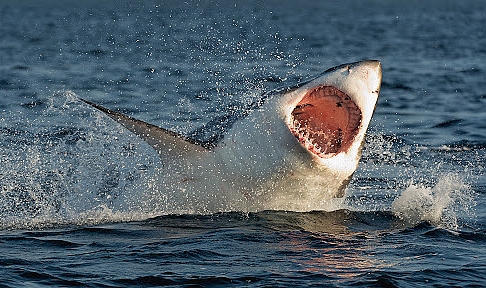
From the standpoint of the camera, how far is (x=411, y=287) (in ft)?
21.6

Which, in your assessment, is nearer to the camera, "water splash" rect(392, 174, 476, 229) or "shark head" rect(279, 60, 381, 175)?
"shark head" rect(279, 60, 381, 175)

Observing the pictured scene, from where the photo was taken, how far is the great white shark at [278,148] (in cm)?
712

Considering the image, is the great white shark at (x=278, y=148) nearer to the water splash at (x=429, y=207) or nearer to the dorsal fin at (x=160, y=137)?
the dorsal fin at (x=160, y=137)

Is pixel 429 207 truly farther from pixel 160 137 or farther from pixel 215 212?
pixel 160 137

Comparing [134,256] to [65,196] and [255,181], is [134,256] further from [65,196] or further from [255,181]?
[65,196]

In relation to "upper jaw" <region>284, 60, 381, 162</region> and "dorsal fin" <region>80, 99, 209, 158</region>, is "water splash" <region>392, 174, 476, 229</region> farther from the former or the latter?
"dorsal fin" <region>80, 99, 209, 158</region>

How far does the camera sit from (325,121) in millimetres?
7301

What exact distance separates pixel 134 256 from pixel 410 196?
10.6 feet

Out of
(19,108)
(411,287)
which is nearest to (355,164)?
(411,287)

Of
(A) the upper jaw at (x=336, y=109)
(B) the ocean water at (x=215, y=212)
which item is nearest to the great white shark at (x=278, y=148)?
(A) the upper jaw at (x=336, y=109)

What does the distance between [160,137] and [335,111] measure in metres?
1.43

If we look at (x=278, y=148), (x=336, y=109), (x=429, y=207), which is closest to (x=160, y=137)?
(x=278, y=148)

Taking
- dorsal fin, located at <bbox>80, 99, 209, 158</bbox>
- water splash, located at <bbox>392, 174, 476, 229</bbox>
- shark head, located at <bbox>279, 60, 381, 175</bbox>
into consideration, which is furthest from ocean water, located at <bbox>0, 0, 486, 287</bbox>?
shark head, located at <bbox>279, 60, 381, 175</bbox>

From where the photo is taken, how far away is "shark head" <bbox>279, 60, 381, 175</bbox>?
7039 millimetres
